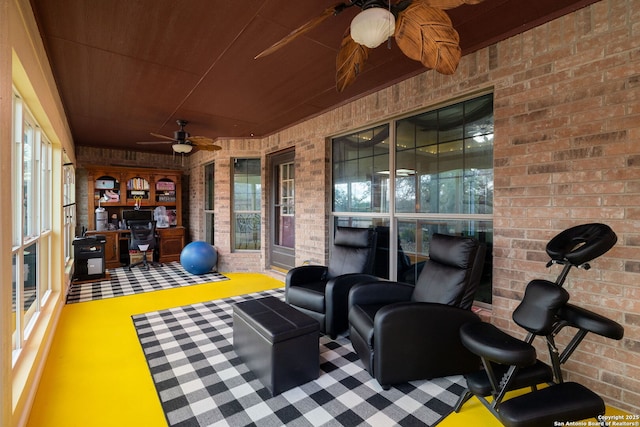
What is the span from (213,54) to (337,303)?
2524mm

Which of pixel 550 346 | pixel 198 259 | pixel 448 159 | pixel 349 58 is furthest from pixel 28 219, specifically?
pixel 550 346

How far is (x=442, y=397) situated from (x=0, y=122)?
116 inches

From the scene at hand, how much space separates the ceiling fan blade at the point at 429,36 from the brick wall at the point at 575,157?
109 centimetres

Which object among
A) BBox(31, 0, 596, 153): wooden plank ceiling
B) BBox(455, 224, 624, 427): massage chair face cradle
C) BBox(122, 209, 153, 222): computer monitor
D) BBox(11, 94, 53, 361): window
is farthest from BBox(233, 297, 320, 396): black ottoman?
BBox(122, 209, 153, 222): computer monitor

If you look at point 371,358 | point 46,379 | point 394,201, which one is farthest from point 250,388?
point 394,201

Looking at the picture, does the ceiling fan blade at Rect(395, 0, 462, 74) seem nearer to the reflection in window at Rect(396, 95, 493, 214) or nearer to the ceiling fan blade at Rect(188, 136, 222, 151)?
the reflection in window at Rect(396, 95, 493, 214)

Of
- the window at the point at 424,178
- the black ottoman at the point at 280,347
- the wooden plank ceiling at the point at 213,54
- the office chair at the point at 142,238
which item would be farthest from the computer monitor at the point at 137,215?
the black ottoman at the point at 280,347

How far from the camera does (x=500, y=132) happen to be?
2.46 m

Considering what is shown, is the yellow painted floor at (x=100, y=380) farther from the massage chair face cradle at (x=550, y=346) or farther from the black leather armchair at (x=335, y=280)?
the black leather armchair at (x=335, y=280)

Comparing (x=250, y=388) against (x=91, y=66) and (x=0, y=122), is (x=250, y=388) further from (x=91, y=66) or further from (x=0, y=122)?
(x=91, y=66)

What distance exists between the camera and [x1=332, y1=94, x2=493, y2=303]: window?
2.72 meters

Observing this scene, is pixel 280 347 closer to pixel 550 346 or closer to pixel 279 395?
pixel 279 395

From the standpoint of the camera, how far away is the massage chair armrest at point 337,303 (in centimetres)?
285

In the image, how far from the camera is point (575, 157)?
209 cm
